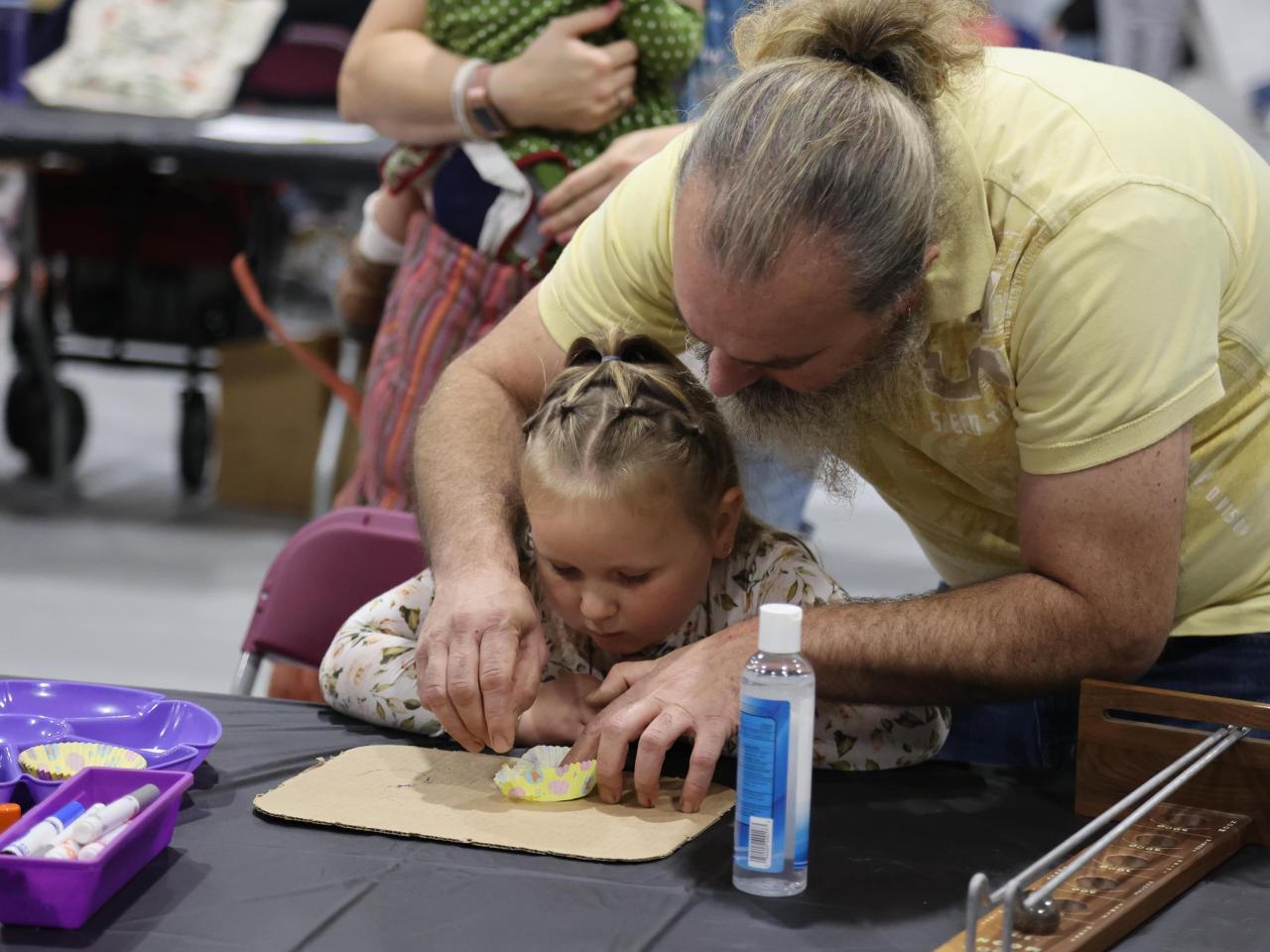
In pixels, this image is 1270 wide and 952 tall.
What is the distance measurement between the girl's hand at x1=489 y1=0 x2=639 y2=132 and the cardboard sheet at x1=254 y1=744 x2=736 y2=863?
3.20 feet

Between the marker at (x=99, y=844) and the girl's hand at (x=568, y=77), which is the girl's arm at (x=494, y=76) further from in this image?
the marker at (x=99, y=844)

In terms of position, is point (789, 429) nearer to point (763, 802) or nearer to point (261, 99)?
point (763, 802)

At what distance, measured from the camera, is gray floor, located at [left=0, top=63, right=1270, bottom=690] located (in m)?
3.60

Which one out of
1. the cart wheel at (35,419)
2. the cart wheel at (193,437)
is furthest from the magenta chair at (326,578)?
the cart wheel at (35,419)

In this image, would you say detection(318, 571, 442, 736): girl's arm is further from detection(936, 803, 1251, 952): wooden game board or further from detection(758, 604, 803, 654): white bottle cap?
detection(936, 803, 1251, 952): wooden game board

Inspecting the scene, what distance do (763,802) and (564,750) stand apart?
1.10 ft

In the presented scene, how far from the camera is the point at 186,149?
4102mm

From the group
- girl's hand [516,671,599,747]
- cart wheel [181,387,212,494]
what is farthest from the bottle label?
cart wheel [181,387,212,494]

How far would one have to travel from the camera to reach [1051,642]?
4.68ft

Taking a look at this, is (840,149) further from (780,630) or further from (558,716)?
(558,716)

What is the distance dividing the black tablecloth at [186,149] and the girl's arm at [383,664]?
7.90 feet

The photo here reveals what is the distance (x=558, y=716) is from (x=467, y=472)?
0.93 ft

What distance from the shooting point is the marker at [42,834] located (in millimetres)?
1143

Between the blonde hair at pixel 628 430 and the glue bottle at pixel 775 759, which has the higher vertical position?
the blonde hair at pixel 628 430
